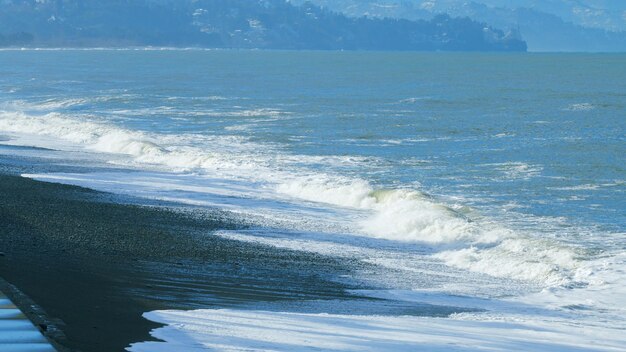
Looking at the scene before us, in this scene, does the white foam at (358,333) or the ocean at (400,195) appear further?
the ocean at (400,195)

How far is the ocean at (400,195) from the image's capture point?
1204 cm

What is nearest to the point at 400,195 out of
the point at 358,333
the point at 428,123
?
the point at 358,333

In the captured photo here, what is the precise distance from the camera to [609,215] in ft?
70.8

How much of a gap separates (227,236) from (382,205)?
6.00 metres

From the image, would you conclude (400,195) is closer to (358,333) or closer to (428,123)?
(358,333)

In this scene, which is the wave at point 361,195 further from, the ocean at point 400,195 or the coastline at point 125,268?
the coastline at point 125,268

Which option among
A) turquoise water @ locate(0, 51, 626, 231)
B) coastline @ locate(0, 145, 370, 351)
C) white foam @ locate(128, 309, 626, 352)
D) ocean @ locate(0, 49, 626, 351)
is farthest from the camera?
turquoise water @ locate(0, 51, 626, 231)

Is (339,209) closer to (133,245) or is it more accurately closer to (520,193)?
(520,193)

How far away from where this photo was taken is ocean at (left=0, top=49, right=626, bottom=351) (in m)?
12.0

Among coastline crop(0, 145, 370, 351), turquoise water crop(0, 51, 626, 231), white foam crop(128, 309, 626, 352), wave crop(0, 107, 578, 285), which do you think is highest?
turquoise water crop(0, 51, 626, 231)

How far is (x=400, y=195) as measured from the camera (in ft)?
77.6

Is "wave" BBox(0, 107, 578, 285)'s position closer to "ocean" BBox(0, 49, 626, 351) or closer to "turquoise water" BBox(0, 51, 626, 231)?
"ocean" BBox(0, 49, 626, 351)

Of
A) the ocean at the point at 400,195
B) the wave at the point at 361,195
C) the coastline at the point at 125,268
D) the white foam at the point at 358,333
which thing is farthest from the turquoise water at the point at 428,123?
the white foam at the point at 358,333

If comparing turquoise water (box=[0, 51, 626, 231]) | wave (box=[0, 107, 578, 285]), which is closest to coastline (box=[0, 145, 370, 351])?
wave (box=[0, 107, 578, 285])
